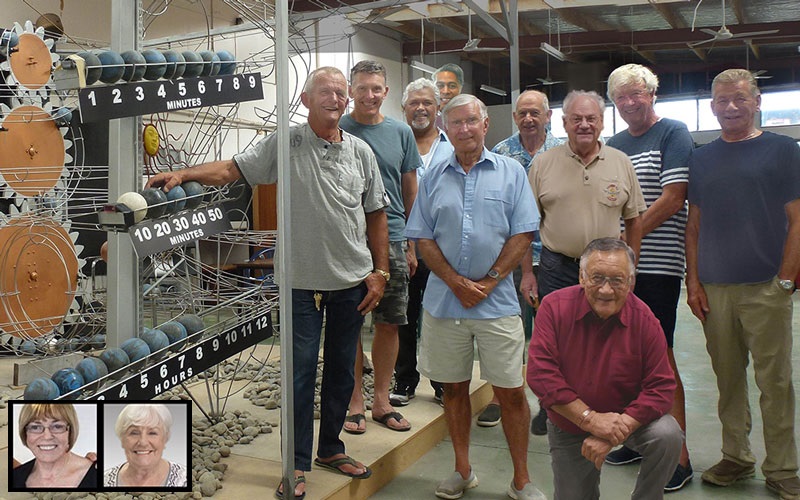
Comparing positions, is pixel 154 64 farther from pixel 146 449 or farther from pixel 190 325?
pixel 146 449

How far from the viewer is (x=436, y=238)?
276 centimetres

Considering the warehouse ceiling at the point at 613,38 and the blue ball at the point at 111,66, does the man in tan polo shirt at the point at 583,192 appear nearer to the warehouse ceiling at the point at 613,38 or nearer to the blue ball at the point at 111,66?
the blue ball at the point at 111,66

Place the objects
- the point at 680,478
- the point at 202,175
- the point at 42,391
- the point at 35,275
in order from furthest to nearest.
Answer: the point at 35,275 < the point at 680,478 < the point at 202,175 < the point at 42,391

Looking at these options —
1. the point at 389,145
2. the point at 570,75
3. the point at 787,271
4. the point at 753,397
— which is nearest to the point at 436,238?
the point at 389,145

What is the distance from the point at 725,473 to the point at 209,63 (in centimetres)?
237

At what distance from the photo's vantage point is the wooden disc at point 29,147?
→ 3562 mm

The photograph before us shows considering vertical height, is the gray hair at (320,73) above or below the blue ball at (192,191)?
above

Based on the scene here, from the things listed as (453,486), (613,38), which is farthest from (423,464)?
(613,38)

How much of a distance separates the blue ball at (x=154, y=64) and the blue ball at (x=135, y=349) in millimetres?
781

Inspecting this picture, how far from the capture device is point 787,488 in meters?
2.75

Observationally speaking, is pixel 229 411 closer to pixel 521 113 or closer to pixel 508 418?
pixel 508 418

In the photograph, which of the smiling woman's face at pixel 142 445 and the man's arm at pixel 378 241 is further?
the man's arm at pixel 378 241

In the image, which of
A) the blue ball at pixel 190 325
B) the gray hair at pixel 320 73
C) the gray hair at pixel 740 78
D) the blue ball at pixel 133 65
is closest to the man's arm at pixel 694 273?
the gray hair at pixel 740 78

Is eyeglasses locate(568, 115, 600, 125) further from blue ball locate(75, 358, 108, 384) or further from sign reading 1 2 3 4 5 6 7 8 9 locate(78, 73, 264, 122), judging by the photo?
blue ball locate(75, 358, 108, 384)
